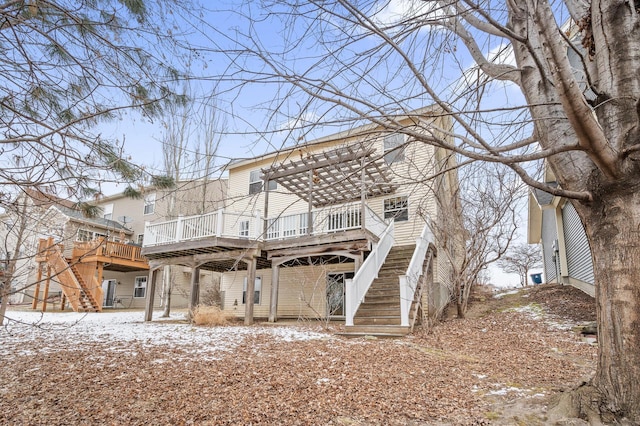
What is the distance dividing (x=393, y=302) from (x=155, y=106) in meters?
6.90

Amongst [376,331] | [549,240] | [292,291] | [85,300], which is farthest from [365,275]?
[85,300]

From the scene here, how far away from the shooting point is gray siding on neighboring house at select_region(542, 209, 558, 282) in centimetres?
1512

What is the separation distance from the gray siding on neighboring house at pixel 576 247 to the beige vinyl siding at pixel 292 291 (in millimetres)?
6837

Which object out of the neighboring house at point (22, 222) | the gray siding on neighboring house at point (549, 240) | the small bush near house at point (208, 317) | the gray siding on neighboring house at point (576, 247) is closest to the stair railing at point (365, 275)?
the small bush near house at point (208, 317)

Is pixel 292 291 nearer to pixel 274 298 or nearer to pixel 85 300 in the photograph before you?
pixel 274 298

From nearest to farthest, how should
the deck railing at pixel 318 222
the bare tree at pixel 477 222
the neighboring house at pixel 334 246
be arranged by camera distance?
the neighboring house at pixel 334 246
the bare tree at pixel 477 222
the deck railing at pixel 318 222

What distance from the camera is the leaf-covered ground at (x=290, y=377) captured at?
328cm

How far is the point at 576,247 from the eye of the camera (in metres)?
10.8

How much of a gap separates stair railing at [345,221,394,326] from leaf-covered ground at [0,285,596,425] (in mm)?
1190

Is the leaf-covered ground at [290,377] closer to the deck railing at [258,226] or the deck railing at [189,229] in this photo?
the deck railing at [258,226]

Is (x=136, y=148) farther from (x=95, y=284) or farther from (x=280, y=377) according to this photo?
(x=95, y=284)

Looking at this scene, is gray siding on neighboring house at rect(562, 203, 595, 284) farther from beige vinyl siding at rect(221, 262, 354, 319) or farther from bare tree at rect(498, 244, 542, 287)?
bare tree at rect(498, 244, 542, 287)

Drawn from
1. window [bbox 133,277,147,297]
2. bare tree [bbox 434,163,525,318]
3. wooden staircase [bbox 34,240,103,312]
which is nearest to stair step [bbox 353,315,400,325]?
bare tree [bbox 434,163,525,318]

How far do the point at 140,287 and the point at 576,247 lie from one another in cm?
2118
